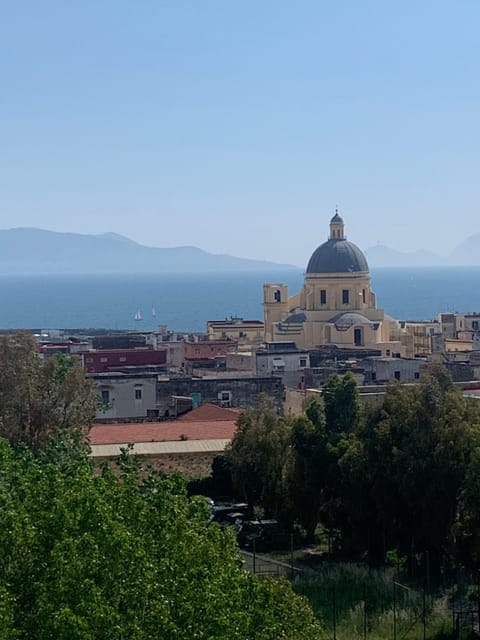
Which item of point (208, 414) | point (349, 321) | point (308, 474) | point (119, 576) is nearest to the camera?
point (119, 576)

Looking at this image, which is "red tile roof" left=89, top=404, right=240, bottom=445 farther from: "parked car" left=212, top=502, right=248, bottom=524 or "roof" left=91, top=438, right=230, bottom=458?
"parked car" left=212, top=502, right=248, bottom=524

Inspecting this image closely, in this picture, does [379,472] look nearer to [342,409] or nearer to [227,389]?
[342,409]

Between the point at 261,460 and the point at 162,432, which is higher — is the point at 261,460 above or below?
below

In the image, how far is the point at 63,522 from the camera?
17.4 meters

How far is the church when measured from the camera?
74125 millimetres

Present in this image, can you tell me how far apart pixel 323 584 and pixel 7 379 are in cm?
983

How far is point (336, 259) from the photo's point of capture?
3073 inches

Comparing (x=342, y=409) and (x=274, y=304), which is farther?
(x=274, y=304)

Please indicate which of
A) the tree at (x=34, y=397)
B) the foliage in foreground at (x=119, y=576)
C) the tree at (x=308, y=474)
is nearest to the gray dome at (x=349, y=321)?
the tree at (x=34, y=397)

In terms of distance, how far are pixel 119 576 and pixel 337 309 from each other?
6156 cm

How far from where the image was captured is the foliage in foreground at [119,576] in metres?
15.9

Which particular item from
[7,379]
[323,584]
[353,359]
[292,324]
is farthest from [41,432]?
[292,324]

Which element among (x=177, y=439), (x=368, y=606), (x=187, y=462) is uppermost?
(x=177, y=439)

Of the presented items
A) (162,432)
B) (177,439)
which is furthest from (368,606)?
(162,432)
